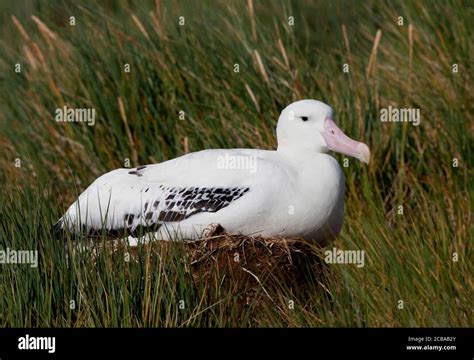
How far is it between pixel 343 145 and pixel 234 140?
2240 mm

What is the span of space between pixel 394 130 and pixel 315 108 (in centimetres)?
183

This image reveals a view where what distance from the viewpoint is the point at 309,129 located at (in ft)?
27.6

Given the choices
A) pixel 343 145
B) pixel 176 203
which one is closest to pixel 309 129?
pixel 343 145

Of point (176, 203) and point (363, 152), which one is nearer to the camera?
point (176, 203)

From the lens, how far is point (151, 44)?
11438 mm

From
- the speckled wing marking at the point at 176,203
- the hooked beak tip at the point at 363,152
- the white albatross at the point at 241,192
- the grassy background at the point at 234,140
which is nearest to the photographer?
the grassy background at the point at 234,140

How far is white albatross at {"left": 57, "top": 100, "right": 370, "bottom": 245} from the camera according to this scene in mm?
7945

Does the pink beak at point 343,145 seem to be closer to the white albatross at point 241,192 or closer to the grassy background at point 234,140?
the white albatross at point 241,192

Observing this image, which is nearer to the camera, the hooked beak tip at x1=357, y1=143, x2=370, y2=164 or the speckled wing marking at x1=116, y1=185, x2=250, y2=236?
the speckled wing marking at x1=116, y1=185, x2=250, y2=236

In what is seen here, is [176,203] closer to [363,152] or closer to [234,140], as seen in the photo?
[363,152]

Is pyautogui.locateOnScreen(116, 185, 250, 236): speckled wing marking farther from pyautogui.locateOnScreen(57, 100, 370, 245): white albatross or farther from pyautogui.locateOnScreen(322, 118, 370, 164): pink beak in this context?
pyautogui.locateOnScreen(322, 118, 370, 164): pink beak

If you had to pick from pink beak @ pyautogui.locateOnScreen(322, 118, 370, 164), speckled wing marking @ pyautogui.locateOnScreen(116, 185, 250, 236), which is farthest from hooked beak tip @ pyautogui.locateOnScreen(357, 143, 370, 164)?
speckled wing marking @ pyautogui.locateOnScreen(116, 185, 250, 236)

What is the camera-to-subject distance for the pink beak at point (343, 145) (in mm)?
8305

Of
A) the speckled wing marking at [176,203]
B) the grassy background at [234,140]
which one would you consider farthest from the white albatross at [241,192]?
the grassy background at [234,140]
